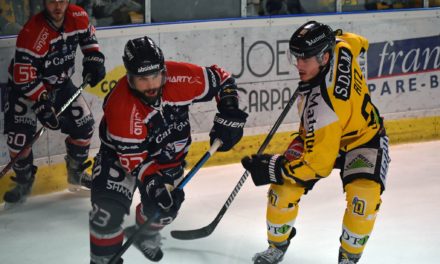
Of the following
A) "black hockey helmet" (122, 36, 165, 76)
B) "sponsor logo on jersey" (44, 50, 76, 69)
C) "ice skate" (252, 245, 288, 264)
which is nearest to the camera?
"black hockey helmet" (122, 36, 165, 76)

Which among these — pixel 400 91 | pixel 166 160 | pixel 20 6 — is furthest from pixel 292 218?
pixel 400 91

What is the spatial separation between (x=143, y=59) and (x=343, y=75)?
75cm

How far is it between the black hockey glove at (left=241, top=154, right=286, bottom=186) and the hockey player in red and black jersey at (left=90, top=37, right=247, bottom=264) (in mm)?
178

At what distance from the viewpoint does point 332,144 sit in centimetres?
362

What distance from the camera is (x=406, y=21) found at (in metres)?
6.47

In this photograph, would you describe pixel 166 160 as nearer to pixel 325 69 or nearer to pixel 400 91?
pixel 325 69

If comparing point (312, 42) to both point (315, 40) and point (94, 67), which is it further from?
point (94, 67)

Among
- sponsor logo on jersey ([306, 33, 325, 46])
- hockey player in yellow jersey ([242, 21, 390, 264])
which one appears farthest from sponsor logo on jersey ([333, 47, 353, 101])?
sponsor logo on jersey ([306, 33, 325, 46])

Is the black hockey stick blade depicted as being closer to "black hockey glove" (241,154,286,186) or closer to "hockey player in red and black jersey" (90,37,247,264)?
→ "hockey player in red and black jersey" (90,37,247,264)

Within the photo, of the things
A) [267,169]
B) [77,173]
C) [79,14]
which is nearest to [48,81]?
[79,14]

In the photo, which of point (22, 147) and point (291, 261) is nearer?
point (291, 261)

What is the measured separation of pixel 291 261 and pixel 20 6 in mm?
2074

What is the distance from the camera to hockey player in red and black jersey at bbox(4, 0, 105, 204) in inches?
189

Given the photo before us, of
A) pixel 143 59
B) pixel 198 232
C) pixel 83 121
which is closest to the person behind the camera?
pixel 143 59
